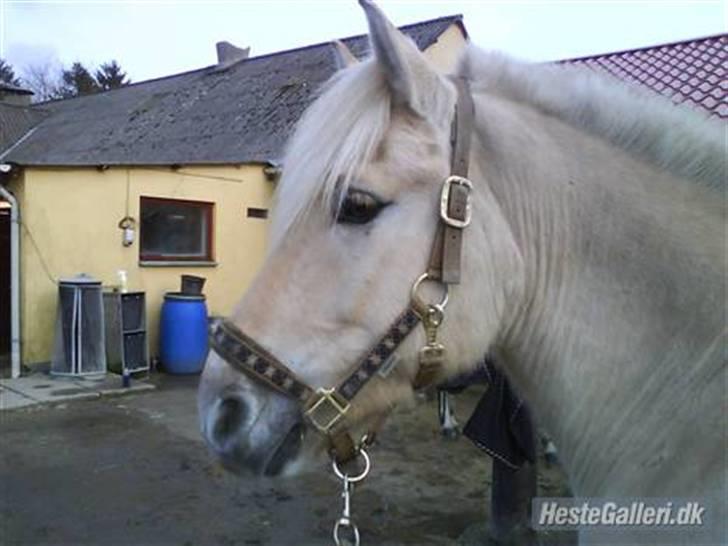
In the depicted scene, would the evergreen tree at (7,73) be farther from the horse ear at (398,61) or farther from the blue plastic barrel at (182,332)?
the horse ear at (398,61)

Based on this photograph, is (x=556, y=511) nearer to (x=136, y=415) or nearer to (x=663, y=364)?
(x=663, y=364)

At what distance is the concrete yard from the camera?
13.2 ft

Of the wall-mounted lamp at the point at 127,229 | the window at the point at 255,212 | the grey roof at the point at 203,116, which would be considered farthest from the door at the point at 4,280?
the window at the point at 255,212

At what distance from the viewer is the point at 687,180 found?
1434 millimetres

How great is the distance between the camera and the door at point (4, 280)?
932 centimetres

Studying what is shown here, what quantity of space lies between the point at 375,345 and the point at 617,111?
0.81m

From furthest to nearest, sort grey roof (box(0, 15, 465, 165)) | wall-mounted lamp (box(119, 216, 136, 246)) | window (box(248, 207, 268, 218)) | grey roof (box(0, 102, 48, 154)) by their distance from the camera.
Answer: grey roof (box(0, 102, 48, 154))
grey roof (box(0, 15, 465, 165))
window (box(248, 207, 268, 218))
wall-mounted lamp (box(119, 216, 136, 246))

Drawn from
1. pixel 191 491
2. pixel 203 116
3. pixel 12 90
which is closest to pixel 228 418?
pixel 191 491

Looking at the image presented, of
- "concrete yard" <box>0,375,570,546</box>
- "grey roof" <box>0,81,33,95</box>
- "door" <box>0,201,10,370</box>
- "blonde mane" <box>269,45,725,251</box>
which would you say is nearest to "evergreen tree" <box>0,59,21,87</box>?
"grey roof" <box>0,81,33,95</box>

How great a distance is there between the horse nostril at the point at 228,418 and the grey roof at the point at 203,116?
940cm

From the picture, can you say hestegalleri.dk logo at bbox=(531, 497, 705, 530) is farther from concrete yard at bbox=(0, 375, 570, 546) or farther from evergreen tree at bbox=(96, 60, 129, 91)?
evergreen tree at bbox=(96, 60, 129, 91)

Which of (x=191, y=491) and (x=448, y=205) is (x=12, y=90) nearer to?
(x=191, y=491)

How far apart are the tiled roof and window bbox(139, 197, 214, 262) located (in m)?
6.01

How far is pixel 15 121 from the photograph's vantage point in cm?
1547
